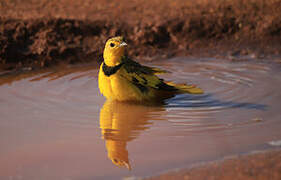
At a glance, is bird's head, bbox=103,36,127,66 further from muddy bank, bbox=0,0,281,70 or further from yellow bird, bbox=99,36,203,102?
muddy bank, bbox=0,0,281,70

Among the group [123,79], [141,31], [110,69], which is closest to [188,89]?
[123,79]

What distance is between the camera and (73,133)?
4137 mm

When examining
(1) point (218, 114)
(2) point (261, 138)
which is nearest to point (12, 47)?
(1) point (218, 114)

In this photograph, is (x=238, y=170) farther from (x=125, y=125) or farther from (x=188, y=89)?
(x=188, y=89)

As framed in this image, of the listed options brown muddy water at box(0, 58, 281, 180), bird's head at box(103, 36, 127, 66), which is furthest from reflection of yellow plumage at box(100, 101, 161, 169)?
bird's head at box(103, 36, 127, 66)

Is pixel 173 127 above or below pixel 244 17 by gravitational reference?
below

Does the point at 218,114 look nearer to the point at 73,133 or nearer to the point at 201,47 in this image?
the point at 73,133

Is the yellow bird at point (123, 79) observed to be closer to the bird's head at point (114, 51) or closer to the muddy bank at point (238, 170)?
the bird's head at point (114, 51)

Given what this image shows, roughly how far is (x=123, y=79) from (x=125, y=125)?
59 cm

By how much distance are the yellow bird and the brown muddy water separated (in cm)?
20

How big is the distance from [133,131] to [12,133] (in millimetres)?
1268

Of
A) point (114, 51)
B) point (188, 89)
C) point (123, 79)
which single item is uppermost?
point (114, 51)

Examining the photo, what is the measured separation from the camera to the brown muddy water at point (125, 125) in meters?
3.50

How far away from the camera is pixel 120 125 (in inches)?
173
